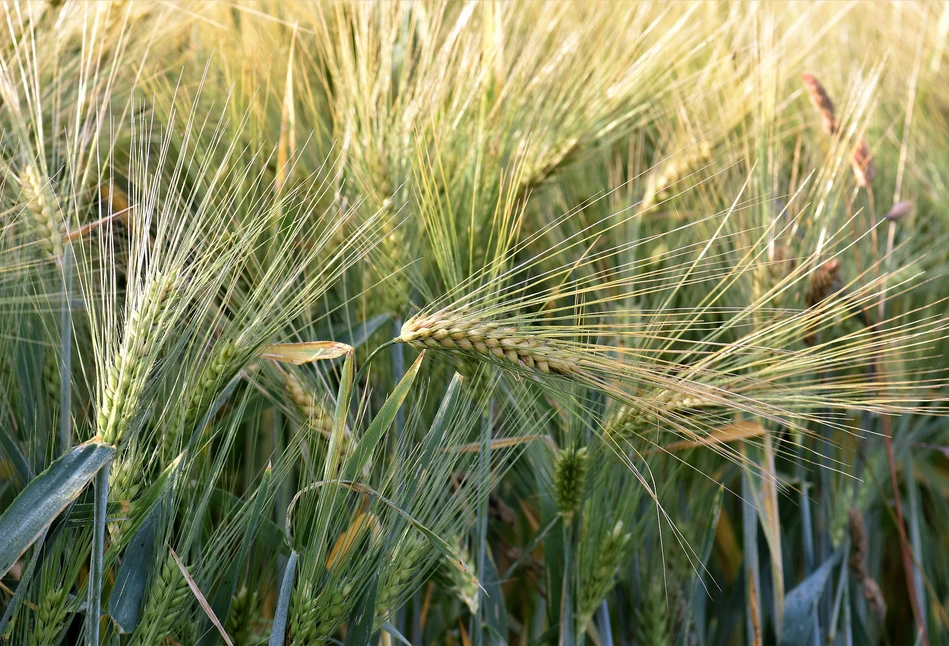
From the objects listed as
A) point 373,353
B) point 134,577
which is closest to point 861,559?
point 373,353

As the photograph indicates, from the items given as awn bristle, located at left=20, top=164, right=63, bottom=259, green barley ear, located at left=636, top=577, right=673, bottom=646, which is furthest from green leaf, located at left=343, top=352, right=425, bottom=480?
green barley ear, located at left=636, top=577, right=673, bottom=646

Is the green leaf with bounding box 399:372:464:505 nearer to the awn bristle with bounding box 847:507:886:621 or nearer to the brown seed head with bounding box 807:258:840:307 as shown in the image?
the brown seed head with bounding box 807:258:840:307

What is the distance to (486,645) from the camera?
1.07 m

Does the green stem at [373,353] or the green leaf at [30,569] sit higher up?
the green stem at [373,353]

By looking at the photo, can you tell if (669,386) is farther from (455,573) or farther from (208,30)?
(208,30)

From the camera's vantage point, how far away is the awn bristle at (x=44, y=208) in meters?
0.77

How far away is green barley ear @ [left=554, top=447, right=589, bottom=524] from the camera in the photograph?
0.85 metres

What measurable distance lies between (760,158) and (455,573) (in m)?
0.61

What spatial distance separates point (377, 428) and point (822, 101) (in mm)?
737

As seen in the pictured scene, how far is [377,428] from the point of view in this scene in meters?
0.69

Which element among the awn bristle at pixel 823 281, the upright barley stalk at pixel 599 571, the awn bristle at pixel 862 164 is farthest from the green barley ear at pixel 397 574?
the awn bristle at pixel 862 164

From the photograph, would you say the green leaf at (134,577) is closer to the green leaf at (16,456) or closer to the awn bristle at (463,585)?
the green leaf at (16,456)

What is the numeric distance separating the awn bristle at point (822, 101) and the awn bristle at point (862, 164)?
1.7 inches

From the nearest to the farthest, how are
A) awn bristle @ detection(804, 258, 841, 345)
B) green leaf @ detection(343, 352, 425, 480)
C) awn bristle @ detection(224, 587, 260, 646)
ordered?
1. green leaf @ detection(343, 352, 425, 480)
2. awn bristle @ detection(224, 587, 260, 646)
3. awn bristle @ detection(804, 258, 841, 345)
